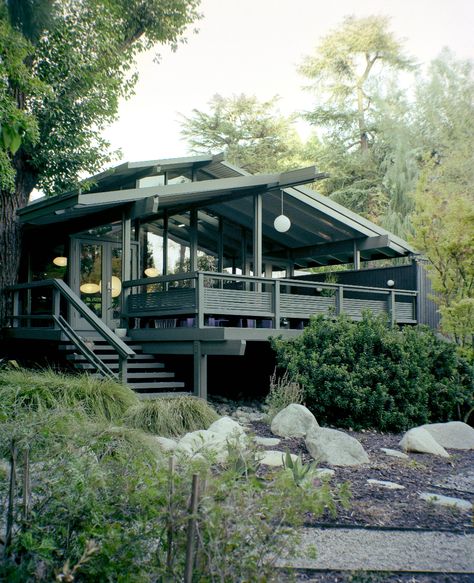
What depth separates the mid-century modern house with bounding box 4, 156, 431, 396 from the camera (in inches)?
414

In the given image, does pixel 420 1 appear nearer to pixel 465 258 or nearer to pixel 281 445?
pixel 465 258

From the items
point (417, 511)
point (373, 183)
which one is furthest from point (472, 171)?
point (417, 511)

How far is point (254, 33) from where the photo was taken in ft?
107

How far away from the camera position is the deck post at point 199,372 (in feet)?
32.8

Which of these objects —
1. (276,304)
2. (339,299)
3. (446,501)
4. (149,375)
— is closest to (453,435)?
(446,501)

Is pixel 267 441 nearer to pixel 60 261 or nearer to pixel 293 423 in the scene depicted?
pixel 293 423

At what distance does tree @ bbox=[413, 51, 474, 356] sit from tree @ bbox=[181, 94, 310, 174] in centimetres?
597

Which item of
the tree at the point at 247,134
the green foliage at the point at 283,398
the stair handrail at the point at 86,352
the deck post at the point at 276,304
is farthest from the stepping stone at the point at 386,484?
the tree at the point at 247,134

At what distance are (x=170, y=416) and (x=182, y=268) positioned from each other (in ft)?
24.6

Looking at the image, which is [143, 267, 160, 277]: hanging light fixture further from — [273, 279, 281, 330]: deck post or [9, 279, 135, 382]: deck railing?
[273, 279, 281, 330]: deck post

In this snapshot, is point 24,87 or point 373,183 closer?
point 24,87

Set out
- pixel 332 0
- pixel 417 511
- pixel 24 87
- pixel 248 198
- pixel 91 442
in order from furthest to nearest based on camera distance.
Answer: pixel 332 0 → pixel 248 198 → pixel 24 87 → pixel 417 511 → pixel 91 442

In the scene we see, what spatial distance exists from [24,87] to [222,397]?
655 cm

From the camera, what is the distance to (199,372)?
1017 centimetres
